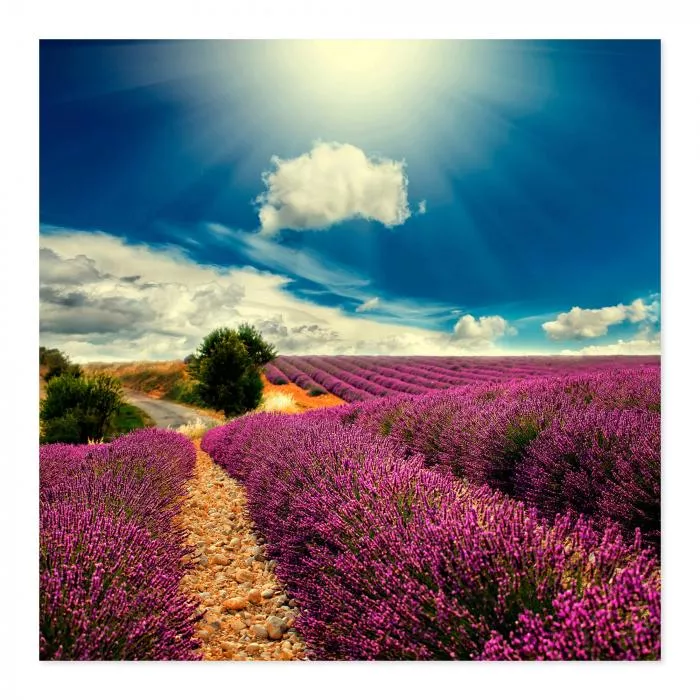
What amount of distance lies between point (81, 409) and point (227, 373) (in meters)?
4.06

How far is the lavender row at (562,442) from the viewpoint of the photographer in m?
2.55

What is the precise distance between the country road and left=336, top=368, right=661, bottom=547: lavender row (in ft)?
14.4

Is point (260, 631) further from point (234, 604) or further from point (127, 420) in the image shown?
point (127, 420)

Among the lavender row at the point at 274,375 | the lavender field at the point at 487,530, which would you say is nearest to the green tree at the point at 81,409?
the lavender field at the point at 487,530

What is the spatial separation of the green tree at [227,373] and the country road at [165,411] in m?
0.55

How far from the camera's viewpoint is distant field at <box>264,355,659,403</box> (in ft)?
18.3

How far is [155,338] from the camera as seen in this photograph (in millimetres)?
3131

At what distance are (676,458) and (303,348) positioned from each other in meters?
2.19

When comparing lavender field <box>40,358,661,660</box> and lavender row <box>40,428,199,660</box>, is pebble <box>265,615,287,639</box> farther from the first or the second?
lavender row <box>40,428,199,660</box>

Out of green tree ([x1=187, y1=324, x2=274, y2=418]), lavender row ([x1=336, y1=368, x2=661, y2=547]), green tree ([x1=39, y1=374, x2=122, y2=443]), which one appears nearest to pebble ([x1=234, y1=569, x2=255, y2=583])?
lavender row ([x1=336, y1=368, x2=661, y2=547])

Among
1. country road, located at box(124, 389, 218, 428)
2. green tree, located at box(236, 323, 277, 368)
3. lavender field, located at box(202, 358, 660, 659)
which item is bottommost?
country road, located at box(124, 389, 218, 428)

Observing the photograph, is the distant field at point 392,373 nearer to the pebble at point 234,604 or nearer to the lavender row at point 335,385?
the lavender row at point 335,385

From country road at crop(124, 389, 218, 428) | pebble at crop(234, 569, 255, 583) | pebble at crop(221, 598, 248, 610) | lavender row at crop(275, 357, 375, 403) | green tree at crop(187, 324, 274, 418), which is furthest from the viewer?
green tree at crop(187, 324, 274, 418)
